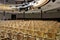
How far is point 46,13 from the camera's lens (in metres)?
11.5

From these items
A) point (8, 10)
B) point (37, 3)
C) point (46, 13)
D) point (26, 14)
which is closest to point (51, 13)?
point (46, 13)

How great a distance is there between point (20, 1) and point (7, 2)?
116 cm

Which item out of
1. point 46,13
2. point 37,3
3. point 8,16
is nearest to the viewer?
point 37,3

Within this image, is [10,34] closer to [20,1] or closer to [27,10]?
[27,10]

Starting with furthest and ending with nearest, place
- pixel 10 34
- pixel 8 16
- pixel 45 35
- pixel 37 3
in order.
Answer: pixel 8 16 < pixel 37 3 < pixel 10 34 < pixel 45 35

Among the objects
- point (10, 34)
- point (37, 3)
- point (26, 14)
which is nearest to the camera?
point (10, 34)

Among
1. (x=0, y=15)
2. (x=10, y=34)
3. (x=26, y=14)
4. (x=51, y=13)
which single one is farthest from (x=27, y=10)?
(x=10, y=34)

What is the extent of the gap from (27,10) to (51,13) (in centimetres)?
182

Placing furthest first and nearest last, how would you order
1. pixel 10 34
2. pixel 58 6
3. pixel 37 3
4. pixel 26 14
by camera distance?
pixel 26 14
pixel 37 3
pixel 58 6
pixel 10 34

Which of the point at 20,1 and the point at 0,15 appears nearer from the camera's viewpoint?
the point at 0,15

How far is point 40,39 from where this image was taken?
1.43m

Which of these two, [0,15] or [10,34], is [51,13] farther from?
[10,34]

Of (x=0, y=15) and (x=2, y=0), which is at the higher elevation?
(x=2, y=0)

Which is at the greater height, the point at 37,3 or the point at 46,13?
the point at 37,3
